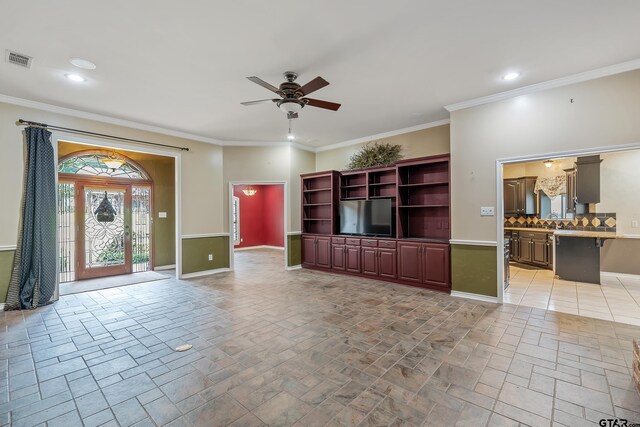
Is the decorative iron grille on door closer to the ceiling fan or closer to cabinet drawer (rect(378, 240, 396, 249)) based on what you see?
the ceiling fan

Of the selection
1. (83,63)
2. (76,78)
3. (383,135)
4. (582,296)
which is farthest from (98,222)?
(582,296)

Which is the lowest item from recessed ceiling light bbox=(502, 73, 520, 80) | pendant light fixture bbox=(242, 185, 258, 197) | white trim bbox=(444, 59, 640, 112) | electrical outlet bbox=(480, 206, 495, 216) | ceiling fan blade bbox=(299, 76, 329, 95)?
electrical outlet bbox=(480, 206, 495, 216)

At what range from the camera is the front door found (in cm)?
591

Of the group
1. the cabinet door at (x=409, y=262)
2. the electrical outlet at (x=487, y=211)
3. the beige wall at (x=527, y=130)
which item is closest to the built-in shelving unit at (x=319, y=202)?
the cabinet door at (x=409, y=262)

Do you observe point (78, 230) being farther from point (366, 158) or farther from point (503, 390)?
point (503, 390)

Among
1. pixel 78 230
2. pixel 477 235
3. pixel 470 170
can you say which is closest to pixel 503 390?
pixel 477 235

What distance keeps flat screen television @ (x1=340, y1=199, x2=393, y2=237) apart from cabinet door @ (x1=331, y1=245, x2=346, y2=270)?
388mm

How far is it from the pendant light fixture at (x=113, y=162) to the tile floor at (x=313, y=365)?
2.94 meters

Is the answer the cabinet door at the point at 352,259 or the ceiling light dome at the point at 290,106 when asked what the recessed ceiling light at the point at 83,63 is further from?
the cabinet door at the point at 352,259

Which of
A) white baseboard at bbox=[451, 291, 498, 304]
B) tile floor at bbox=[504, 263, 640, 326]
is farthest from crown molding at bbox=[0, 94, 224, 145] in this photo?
tile floor at bbox=[504, 263, 640, 326]

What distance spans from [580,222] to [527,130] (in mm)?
4045

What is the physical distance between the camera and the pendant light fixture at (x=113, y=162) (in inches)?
233

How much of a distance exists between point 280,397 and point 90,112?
5371 mm

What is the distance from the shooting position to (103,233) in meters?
6.19
